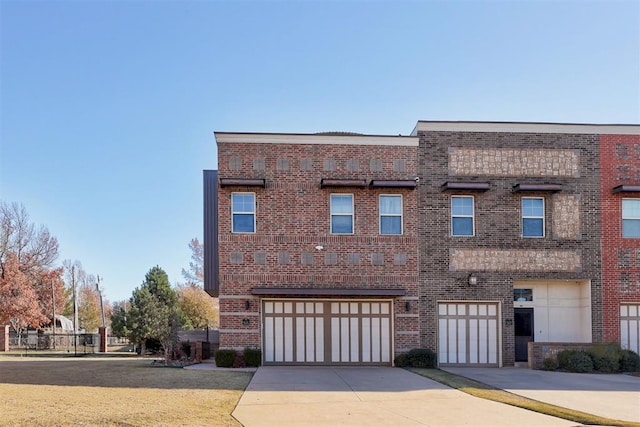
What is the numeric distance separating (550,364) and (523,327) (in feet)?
7.02

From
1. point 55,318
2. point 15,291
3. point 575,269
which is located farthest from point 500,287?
point 55,318

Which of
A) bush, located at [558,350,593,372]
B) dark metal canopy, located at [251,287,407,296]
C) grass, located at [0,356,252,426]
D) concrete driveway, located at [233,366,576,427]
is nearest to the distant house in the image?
dark metal canopy, located at [251,287,407,296]

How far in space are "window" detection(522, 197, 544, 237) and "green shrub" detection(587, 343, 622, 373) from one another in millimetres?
4496

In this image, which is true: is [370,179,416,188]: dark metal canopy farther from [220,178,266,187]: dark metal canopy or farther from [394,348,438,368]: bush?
[394,348,438,368]: bush

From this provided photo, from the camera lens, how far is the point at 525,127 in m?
22.3

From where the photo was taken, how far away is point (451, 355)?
2186cm

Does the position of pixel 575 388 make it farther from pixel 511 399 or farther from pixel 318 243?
pixel 318 243

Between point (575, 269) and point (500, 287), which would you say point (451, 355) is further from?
point (575, 269)

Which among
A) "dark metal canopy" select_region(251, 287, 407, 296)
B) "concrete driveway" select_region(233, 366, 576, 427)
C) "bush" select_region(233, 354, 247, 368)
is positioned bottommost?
"bush" select_region(233, 354, 247, 368)

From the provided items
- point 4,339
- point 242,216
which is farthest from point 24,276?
point 242,216

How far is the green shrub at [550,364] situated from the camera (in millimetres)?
20297

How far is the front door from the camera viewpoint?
22109 mm

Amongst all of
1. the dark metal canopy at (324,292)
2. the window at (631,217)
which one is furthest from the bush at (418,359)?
the window at (631,217)

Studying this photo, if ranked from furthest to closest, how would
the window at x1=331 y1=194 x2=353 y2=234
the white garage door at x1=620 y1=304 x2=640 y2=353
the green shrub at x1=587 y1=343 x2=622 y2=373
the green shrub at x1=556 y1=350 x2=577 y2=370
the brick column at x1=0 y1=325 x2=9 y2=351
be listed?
the brick column at x1=0 y1=325 x2=9 y2=351 → the white garage door at x1=620 y1=304 x2=640 y2=353 → the window at x1=331 y1=194 x2=353 y2=234 → the green shrub at x1=556 y1=350 x2=577 y2=370 → the green shrub at x1=587 y1=343 x2=622 y2=373
